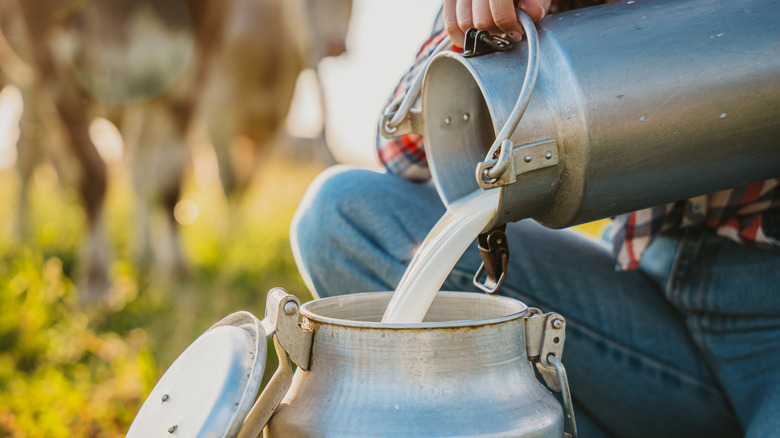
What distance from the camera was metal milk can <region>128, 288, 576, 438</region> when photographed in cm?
69

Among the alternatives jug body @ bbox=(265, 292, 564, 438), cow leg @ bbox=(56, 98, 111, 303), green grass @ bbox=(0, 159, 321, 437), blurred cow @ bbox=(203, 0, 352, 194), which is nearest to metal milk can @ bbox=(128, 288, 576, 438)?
jug body @ bbox=(265, 292, 564, 438)

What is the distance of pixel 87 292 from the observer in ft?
8.46

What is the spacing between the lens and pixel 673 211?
1.08 m

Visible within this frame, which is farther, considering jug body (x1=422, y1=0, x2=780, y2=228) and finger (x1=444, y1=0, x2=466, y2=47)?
finger (x1=444, y1=0, x2=466, y2=47)

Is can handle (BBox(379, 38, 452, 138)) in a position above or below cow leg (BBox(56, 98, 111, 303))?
above

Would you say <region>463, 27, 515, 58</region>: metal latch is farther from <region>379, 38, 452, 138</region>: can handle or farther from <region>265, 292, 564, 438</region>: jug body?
<region>265, 292, 564, 438</region>: jug body

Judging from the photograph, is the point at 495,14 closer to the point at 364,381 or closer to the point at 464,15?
the point at 464,15

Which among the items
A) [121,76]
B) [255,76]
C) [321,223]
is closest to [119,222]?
[255,76]

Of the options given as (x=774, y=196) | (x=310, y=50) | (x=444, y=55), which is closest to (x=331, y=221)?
(x=444, y=55)

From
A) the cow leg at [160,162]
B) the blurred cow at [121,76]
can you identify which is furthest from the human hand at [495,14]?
the cow leg at [160,162]

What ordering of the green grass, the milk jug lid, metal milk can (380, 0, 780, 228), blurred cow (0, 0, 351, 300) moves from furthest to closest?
blurred cow (0, 0, 351, 300) < the green grass < metal milk can (380, 0, 780, 228) < the milk jug lid

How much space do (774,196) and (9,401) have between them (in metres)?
1.40

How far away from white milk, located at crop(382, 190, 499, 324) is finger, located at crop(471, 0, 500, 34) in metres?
0.18

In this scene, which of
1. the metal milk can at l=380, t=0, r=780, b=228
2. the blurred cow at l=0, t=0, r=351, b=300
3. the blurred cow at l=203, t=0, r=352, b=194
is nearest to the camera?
the metal milk can at l=380, t=0, r=780, b=228
